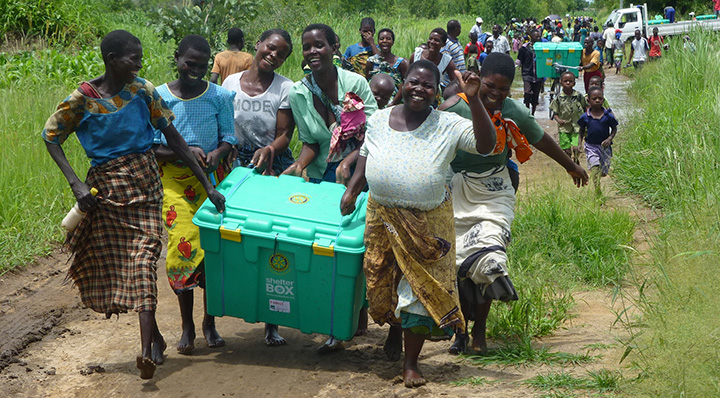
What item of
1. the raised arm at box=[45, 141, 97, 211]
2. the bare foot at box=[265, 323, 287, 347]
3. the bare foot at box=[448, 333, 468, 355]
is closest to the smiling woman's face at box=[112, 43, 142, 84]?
the raised arm at box=[45, 141, 97, 211]

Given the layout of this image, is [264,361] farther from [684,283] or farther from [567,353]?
[684,283]

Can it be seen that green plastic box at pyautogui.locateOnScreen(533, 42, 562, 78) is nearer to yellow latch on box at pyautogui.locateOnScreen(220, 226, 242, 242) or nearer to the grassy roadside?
the grassy roadside

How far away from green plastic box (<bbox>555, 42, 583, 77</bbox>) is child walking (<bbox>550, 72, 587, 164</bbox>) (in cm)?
717

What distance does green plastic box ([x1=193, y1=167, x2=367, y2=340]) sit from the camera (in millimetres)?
3816

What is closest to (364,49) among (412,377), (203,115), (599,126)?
(599,126)

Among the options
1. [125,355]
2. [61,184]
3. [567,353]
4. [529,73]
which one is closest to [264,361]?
[125,355]

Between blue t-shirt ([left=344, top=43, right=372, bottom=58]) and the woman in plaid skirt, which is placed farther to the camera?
blue t-shirt ([left=344, top=43, right=372, bottom=58])

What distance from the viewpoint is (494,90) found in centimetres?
395

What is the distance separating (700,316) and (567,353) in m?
0.78

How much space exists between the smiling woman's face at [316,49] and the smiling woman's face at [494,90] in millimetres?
948

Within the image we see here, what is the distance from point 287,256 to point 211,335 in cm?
97

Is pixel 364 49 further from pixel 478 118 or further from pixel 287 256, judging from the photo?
pixel 478 118

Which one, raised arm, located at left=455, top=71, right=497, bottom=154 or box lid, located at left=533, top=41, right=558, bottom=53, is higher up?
raised arm, located at left=455, top=71, right=497, bottom=154

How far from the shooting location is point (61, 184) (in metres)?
6.91
